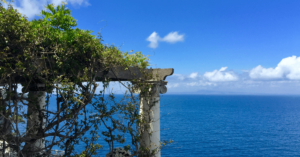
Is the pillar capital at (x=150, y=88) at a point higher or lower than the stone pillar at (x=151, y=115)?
higher

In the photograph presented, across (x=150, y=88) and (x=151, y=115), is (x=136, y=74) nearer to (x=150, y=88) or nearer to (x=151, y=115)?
(x=150, y=88)

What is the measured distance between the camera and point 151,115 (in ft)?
22.5

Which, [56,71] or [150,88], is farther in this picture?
[150,88]

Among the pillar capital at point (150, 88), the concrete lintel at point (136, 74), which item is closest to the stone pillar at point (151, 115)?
the pillar capital at point (150, 88)

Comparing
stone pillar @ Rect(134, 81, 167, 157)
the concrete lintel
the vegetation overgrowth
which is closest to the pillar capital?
stone pillar @ Rect(134, 81, 167, 157)

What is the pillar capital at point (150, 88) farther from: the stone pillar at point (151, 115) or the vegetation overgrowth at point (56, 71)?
the vegetation overgrowth at point (56, 71)

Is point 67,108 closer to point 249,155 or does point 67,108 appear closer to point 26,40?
point 26,40

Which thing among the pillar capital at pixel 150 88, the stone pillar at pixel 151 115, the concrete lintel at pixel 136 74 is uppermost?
the concrete lintel at pixel 136 74

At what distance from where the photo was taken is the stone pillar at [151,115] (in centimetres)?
673

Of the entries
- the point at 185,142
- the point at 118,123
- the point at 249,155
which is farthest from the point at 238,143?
the point at 118,123

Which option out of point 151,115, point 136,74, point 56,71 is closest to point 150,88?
point 136,74

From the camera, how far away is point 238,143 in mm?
47531

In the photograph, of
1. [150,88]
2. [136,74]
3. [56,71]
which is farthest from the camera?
[150,88]

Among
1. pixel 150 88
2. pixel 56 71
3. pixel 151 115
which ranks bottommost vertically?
pixel 151 115
